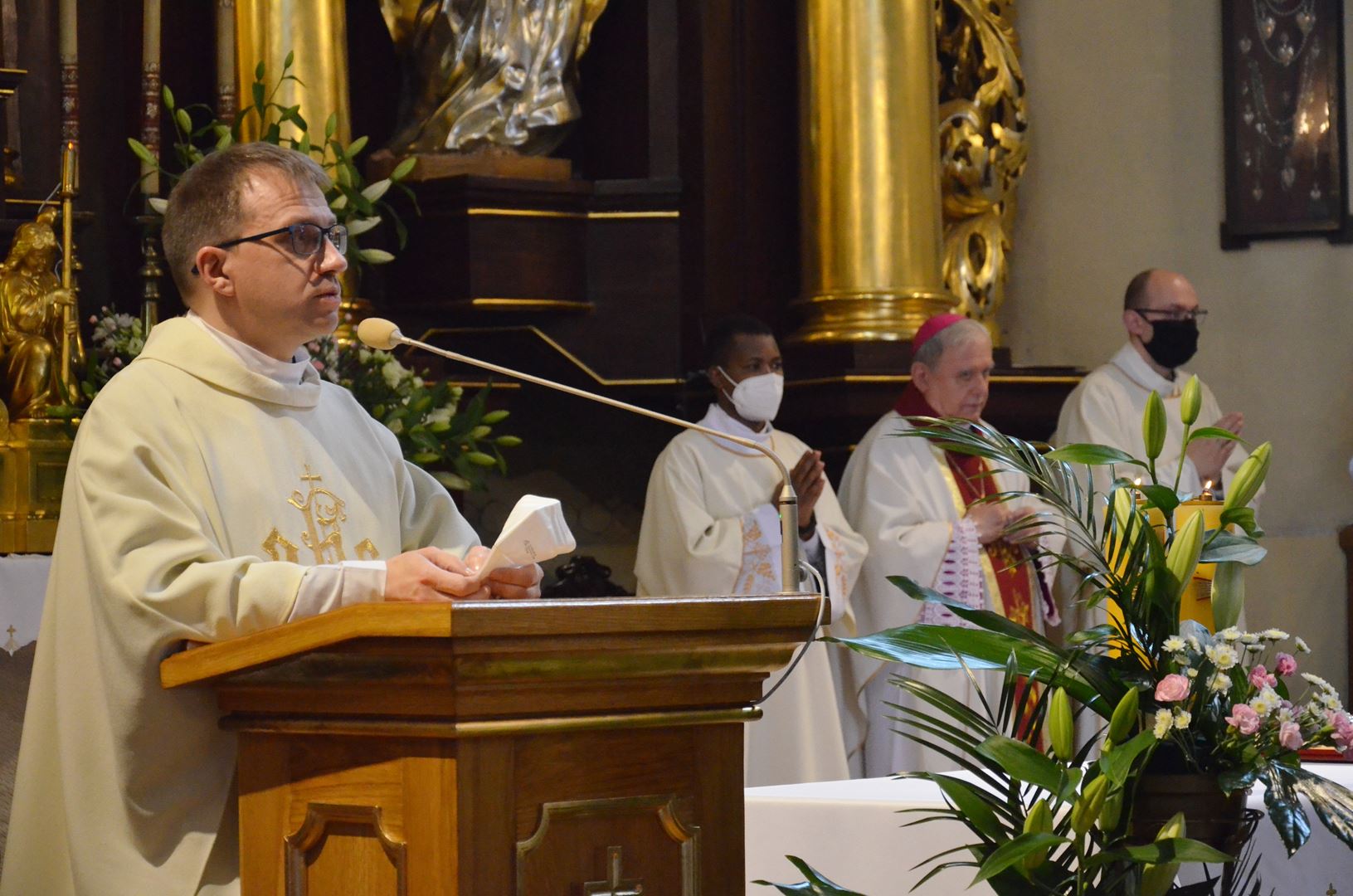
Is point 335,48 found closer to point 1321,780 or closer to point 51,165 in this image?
point 51,165

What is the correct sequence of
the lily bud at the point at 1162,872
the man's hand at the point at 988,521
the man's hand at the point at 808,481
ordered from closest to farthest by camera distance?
the lily bud at the point at 1162,872, the man's hand at the point at 808,481, the man's hand at the point at 988,521

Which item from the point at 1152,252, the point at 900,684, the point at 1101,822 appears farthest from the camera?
the point at 1152,252

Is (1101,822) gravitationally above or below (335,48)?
below

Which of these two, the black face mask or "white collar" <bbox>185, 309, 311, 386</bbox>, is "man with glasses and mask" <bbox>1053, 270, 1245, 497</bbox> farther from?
"white collar" <bbox>185, 309, 311, 386</bbox>

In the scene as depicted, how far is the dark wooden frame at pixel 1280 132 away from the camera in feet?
25.5

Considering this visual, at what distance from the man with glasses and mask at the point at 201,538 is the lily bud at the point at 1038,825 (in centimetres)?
67

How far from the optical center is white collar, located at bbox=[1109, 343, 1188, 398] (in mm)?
6926

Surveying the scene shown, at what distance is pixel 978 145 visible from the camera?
7676mm

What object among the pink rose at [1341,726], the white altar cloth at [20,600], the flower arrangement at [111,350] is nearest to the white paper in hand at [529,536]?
the pink rose at [1341,726]

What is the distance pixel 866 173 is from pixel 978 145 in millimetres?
809

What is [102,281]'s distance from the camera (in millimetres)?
6578

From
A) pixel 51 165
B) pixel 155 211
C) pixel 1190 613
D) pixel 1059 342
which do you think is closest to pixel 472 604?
pixel 1190 613

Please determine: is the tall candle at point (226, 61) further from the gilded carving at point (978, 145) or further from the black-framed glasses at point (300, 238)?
the black-framed glasses at point (300, 238)

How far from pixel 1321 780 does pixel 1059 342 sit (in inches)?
226
